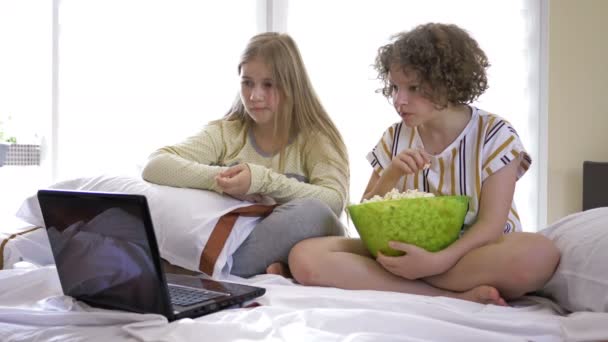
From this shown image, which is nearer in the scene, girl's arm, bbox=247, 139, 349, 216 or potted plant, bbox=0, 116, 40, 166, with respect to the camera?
girl's arm, bbox=247, 139, 349, 216

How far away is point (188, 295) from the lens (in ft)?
2.95

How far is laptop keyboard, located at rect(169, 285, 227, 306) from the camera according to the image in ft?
2.82

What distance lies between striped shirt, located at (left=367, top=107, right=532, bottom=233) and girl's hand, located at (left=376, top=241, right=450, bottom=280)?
0.67 feet

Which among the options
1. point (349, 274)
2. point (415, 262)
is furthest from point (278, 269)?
point (415, 262)

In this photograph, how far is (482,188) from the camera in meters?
1.21

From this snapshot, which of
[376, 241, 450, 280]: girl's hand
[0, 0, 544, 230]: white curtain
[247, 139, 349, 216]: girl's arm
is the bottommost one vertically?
[376, 241, 450, 280]: girl's hand

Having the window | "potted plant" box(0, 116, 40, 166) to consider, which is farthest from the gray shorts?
"potted plant" box(0, 116, 40, 166)

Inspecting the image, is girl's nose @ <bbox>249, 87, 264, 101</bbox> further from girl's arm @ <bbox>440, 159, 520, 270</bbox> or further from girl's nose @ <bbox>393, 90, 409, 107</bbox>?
girl's arm @ <bbox>440, 159, 520, 270</bbox>

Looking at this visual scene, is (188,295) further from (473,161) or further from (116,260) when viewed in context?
(473,161)

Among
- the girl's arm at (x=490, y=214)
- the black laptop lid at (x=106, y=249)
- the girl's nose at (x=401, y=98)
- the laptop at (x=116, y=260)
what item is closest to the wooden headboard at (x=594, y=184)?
the girl's arm at (x=490, y=214)

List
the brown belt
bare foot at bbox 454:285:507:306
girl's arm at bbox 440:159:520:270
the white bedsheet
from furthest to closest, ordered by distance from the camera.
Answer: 1. the brown belt
2. girl's arm at bbox 440:159:520:270
3. bare foot at bbox 454:285:507:306
4. the white bedsheet

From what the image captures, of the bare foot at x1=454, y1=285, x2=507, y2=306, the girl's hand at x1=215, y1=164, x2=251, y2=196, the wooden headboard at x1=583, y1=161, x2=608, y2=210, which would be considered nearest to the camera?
the bare foot at x1=454, y1=285, x2=507, y2=306

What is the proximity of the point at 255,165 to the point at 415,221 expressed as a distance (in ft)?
1.46

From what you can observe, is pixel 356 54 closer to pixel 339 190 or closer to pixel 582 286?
pixel 339 190
